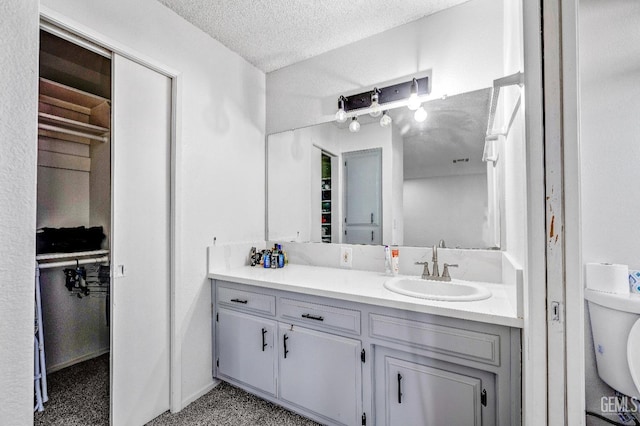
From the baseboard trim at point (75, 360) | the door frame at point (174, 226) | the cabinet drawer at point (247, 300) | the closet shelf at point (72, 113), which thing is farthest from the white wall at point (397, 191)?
the baseboard trim at point (75, 360)

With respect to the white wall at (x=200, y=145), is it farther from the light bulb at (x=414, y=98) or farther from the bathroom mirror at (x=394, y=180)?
the light bulb at (x=414, y=98)

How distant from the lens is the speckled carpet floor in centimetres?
173

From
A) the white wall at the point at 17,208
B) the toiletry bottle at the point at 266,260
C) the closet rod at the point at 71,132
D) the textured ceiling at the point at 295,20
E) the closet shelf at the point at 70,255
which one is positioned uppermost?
the textured ceiling at the point at 295,20

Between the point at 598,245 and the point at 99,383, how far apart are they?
3097 mm

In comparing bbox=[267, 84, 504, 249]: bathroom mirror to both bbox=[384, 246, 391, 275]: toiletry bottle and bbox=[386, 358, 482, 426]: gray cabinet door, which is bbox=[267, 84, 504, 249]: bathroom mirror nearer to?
bbox=[384, 246, 391, 275]: toiletry bottle

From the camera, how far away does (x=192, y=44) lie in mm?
2016

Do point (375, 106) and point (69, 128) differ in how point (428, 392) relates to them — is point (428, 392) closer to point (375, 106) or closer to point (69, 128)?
point (375, 106)

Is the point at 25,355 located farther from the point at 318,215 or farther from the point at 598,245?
the point at 318,215

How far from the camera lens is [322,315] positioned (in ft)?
5.34

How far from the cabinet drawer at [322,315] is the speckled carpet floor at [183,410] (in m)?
0.61

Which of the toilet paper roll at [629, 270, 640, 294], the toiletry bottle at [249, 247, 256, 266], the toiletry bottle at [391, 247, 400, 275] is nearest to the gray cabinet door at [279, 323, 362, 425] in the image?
the toiletry bottle at [391, 247, 400, 275]

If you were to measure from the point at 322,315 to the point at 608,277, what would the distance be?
1.25 metres

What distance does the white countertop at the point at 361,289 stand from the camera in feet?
4.00

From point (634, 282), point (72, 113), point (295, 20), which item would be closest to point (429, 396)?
point (634, 282)
